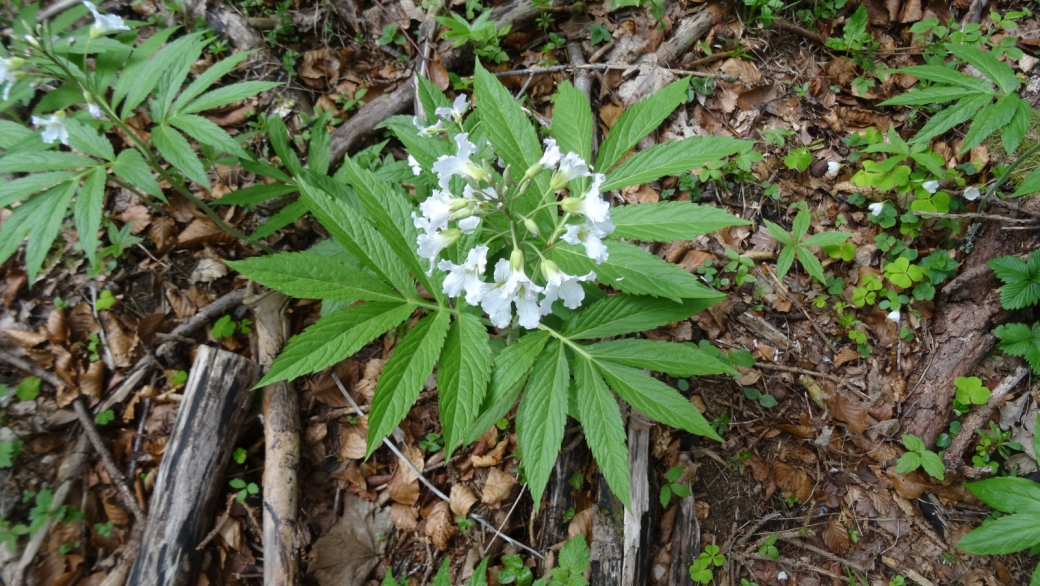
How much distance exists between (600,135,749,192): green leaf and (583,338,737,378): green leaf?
0.61 metres

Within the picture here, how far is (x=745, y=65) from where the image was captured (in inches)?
144

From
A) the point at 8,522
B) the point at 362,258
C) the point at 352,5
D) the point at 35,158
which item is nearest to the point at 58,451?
the point at 8,522

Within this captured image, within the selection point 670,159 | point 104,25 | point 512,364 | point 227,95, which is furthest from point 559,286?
point 104,25

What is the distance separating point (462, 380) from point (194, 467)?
2018 millimetres

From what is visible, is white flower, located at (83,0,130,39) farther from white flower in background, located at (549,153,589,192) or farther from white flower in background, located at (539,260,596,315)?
white flower in background, located at (539,260,596,315)

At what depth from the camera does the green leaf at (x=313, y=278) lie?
1755 mm

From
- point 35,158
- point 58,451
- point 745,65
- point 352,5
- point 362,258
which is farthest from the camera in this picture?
point 352,5

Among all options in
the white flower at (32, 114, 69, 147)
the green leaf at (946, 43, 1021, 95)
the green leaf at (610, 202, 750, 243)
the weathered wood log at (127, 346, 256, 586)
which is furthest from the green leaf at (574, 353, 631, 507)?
the white flower at (32, 114, 69, 147)

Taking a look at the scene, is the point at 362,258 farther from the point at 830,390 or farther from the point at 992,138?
the point at 992,138

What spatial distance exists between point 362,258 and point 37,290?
292 cm

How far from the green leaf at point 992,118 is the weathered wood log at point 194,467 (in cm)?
383

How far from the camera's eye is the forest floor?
9.16ft

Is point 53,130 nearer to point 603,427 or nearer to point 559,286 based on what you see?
point 559,286

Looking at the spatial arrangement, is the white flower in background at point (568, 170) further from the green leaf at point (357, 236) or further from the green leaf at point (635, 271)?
the green leaf at point (357, 236)
